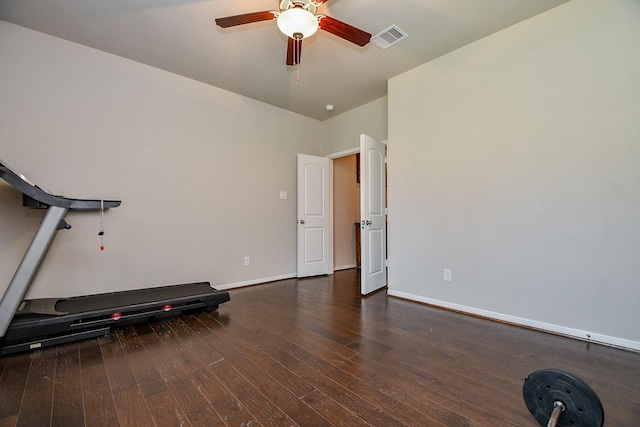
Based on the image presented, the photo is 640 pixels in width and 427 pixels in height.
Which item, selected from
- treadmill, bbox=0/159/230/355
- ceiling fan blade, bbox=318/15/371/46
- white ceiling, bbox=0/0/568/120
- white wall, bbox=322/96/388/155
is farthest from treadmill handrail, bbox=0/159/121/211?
white wall, bbox=322/96/388/155

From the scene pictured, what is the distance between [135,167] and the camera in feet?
9.97

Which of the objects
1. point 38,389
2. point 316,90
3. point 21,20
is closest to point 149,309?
point 38,389

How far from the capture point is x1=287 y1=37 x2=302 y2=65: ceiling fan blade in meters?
2.07

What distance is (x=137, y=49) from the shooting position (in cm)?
283

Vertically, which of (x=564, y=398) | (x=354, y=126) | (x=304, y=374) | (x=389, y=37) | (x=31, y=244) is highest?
(x=389, y=37)

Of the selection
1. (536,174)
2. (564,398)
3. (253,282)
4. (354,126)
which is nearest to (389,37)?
(354,126)

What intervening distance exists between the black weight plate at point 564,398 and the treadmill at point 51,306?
2.65 m

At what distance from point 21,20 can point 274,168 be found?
2878mm

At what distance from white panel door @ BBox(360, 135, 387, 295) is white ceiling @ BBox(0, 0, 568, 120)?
0.92 m

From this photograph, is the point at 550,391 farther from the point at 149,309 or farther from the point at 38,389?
the point at 149,309

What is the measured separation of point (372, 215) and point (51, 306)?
3.26 metres

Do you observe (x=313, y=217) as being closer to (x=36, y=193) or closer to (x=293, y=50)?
(x=293, y=50)

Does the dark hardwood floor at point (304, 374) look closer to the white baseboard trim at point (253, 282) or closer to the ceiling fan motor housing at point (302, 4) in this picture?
the white baseboard trim at point (253, 282)

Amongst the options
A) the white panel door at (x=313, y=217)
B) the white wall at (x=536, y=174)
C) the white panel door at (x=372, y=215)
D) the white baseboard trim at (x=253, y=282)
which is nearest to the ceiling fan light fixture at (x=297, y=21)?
the white panel door at (x=372, y=215)
